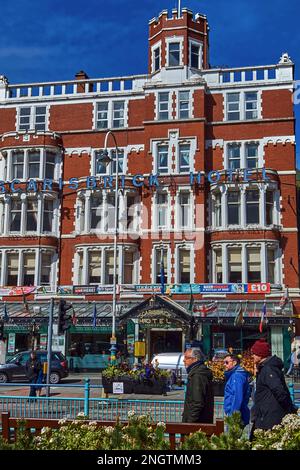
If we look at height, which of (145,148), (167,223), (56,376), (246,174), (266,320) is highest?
(145,148)

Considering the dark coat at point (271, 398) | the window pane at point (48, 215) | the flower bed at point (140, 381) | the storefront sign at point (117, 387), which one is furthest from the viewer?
the window pane at point (48, 215)

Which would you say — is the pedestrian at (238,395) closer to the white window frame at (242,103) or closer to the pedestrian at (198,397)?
the pedestrian at (198,397)

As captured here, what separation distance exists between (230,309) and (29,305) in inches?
496

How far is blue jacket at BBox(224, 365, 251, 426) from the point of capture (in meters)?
8.00

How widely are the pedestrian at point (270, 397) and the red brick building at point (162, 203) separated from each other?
25.0m

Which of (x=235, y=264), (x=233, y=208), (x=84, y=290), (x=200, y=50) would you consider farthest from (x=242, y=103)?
(x=84, y=290)

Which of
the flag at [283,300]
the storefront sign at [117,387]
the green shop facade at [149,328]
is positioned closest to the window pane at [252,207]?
the flag at [283,300]

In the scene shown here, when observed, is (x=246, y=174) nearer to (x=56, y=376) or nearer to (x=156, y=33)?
(x=156, y=33)

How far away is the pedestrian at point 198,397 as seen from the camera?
299 inches

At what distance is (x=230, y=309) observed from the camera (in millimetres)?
33625

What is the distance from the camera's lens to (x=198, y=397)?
7.64 m

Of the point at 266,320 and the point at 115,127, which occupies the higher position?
the point at 115,127

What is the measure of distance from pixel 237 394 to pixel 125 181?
2988 centimetres
